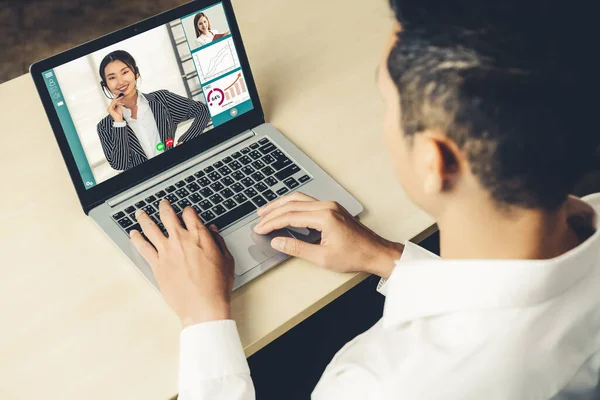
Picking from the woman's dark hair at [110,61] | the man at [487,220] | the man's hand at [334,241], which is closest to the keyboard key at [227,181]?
the man's hand at [334,241]

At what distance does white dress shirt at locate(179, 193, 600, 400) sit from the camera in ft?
2.06

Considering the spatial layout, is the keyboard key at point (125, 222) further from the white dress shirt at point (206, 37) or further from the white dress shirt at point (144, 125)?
the white dress shirt at point (206, 37)

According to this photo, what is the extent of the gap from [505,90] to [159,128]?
0.61 m

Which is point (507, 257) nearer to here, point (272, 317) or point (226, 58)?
point (272, 317)

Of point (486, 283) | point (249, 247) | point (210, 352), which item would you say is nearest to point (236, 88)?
point (249, 247)

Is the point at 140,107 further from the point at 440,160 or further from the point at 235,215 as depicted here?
the point at 440,160

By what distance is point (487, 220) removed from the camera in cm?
67

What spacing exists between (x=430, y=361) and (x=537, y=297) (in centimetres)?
12

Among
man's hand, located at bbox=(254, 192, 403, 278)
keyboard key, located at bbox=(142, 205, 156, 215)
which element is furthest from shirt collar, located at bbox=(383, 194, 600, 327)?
keyboard key, located at bbox=(142, 205, 156, 215)

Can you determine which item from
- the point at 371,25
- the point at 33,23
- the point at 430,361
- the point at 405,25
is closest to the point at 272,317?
the point at 430,361

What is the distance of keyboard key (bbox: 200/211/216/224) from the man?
0.28 m

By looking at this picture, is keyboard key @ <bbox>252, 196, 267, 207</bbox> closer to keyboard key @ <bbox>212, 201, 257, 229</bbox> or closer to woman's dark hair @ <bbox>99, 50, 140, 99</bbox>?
keyboard key @ <bbox>212, 201, 257, 229</bbox>

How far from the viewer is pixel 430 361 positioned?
651mm

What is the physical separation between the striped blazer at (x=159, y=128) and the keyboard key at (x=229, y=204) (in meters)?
0.14
